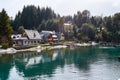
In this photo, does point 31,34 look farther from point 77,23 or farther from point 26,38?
point 77,23

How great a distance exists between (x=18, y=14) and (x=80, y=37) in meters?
38.4

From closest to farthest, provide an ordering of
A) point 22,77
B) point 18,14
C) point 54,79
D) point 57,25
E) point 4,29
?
point 54,79, point 22,77, point 4,29, point 57,25, point 18,14

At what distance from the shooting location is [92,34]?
124688 millimetres

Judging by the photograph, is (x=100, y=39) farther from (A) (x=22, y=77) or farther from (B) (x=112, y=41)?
(A) (x=22, y=77)

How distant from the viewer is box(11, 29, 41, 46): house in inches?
3644

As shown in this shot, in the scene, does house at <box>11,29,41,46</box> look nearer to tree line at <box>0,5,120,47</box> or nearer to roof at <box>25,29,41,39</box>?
roof at <box>25,29,41,39</box>

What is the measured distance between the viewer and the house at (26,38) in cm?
9256

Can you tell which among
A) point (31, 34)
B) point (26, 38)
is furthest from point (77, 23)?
point (26, 38)

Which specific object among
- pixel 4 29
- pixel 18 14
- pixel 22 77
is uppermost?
pixel 18 14

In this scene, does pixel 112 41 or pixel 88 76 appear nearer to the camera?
pixel 88 76

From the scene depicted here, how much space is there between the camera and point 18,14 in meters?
146

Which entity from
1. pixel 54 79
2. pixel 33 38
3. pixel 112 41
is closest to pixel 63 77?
pixel 54 79

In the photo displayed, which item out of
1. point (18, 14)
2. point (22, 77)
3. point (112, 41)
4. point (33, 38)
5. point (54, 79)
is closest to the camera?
point (54, 79)

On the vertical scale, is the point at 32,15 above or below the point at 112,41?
above
